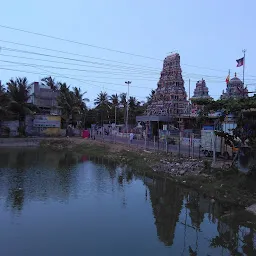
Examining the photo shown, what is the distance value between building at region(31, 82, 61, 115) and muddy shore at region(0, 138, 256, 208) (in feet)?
88.7

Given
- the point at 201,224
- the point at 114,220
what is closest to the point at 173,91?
the point at 201,224

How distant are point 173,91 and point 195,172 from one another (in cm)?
3189

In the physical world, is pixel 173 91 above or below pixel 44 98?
above

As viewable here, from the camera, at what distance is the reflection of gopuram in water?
13.9 meters

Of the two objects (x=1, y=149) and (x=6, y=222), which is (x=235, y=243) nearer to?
(x=6, y=222)

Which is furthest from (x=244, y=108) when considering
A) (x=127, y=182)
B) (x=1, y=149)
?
(x=1, y=149)

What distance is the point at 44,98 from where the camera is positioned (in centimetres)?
6819

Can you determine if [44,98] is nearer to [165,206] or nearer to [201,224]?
[165,206]

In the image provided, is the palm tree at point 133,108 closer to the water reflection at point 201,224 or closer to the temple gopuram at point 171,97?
the temple gopuram at point 171,97

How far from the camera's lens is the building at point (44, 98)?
66688mm

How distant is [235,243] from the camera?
12.9m

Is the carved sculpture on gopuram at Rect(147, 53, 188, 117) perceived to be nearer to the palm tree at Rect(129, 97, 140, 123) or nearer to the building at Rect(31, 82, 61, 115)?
the palm tree at Rect(129, 97, 140, 123)

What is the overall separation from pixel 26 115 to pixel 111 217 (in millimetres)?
41879

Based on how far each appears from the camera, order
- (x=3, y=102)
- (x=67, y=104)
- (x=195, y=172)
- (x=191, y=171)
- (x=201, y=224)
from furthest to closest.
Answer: (x=67, y=104) → (x=3, y=102) → (x=191, y=171) → (x=195, y=172) → (x=201, y=224)
